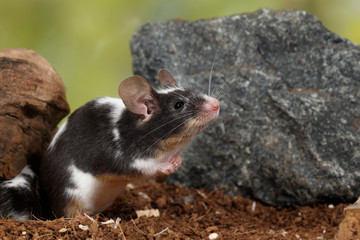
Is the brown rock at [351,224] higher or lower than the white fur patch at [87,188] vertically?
higher

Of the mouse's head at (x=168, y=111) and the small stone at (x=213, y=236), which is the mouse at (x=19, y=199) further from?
the small stone at (x=213, y=236)

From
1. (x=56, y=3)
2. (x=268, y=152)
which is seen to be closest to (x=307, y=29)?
(x=268, y=152)

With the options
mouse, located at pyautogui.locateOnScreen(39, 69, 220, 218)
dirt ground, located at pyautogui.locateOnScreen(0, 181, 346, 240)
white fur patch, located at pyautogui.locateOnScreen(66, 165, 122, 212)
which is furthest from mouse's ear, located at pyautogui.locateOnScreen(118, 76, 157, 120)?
dirt ground, located at pyautogui.locateOnScreen(0, 181, 346, 240)

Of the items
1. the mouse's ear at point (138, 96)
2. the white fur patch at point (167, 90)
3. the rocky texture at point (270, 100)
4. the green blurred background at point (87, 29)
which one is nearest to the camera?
the mouse's ear at point (138, 96)

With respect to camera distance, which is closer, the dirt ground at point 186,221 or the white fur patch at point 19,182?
the dirt ground at point 186,221

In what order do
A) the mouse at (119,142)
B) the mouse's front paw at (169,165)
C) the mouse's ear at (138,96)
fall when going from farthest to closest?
the mouse's front paw at (169,165) → the mouse at (119,142) → the mouse's ear at (138,96)

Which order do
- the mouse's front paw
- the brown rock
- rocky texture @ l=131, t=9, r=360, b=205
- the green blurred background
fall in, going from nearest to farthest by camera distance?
the brown rock → the mouse's front paw → rocky texture @ l=131, t=9, r=360, b=205 → the green blurred background

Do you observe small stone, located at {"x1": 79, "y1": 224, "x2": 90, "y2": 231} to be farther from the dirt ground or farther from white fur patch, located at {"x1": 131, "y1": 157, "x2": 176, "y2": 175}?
white fur patch, located at {"x1": 131, "y1": 157, "x2": 176, "y2": 175}

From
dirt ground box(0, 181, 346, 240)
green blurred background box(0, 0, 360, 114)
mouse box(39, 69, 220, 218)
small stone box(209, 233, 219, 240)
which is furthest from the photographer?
green blurred background box(0, 0, 360, 114)

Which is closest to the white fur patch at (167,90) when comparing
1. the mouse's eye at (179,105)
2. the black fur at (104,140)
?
the black fur at (104,140)
